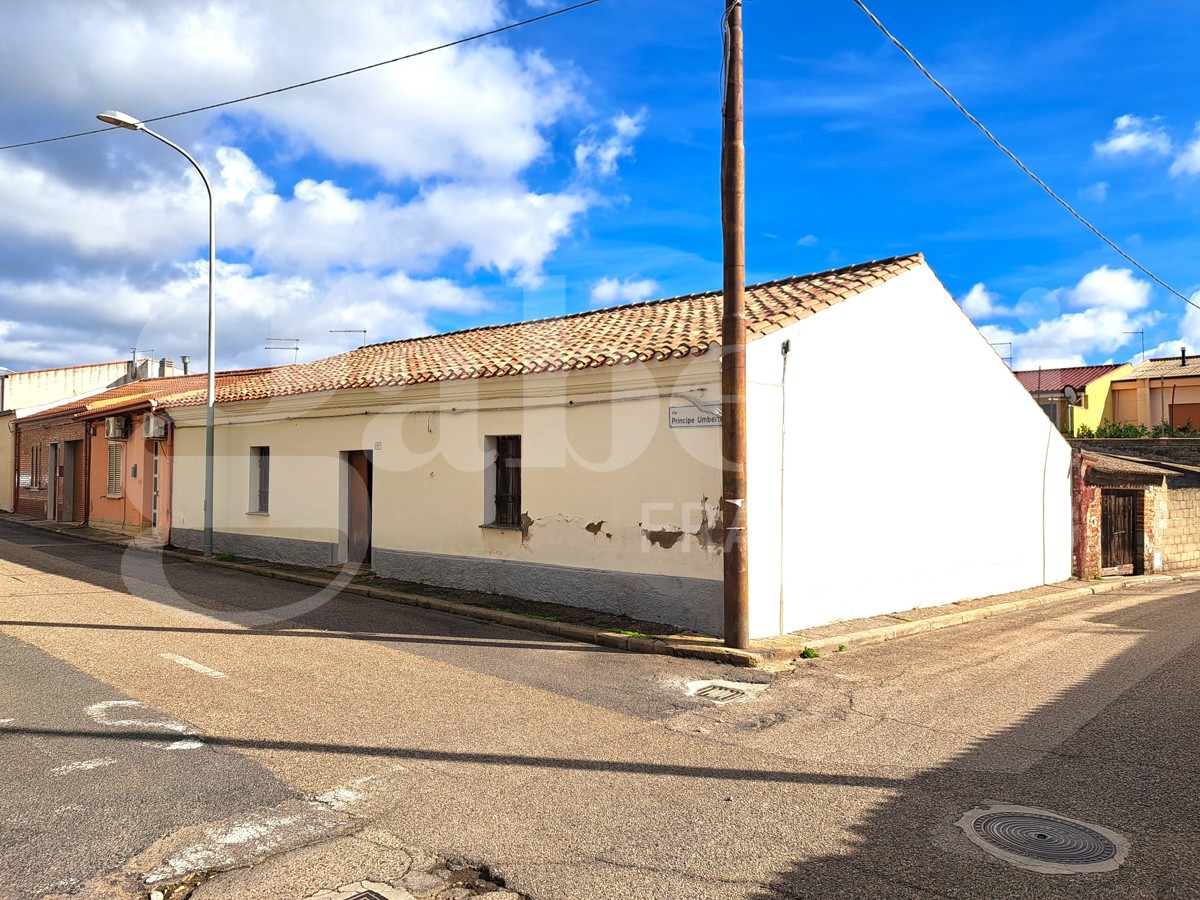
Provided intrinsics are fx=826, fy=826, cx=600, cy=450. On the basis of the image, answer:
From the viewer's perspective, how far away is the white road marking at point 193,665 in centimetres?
705

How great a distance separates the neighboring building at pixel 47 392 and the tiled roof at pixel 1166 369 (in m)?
42.7

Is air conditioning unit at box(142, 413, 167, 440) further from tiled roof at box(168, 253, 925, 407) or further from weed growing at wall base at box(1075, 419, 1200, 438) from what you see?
weed growing at wall base at box(1075, 419, 1200, 438)

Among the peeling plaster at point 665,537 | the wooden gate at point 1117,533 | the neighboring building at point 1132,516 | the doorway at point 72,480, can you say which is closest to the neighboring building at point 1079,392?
the neighboring building at point 1132,516

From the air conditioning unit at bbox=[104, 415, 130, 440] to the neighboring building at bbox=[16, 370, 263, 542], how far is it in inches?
0.9

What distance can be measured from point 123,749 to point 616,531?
594 cm

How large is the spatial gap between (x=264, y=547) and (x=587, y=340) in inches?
312

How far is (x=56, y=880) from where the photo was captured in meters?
3.51

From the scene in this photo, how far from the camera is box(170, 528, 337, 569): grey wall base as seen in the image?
14562mm

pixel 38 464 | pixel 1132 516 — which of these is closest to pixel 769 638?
pixel 1132 516

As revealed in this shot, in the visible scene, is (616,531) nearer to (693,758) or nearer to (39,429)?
(693,758)

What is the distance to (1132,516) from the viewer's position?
61.0 feet

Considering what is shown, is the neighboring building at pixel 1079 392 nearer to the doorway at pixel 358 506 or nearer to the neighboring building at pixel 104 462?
the doorway at pixel 358 506

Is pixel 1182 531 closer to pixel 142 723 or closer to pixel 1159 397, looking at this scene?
pixel 1159 397

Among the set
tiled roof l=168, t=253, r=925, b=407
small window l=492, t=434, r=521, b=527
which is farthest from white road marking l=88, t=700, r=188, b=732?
small window l=492, t=434, r=521, b=527
